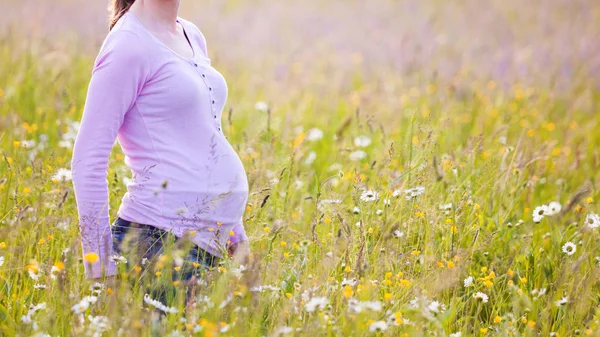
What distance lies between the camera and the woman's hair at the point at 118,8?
2.30 metres

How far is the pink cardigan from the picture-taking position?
6.36 feet

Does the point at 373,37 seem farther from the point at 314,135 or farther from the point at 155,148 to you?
the point at 155,148

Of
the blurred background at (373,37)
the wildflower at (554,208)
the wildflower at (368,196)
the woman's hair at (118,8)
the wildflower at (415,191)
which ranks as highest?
the woman's hair at (118,8)

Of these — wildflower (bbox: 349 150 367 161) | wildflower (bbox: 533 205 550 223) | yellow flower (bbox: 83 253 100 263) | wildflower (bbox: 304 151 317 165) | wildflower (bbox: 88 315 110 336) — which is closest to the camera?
wildflower (bbox: 88 315 110 336)

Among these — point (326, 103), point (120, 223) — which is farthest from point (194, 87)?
point (326, 103)

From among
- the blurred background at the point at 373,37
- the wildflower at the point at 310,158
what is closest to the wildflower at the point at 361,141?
the wildflower at the point at 310,158

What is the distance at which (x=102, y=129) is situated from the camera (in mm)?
1938

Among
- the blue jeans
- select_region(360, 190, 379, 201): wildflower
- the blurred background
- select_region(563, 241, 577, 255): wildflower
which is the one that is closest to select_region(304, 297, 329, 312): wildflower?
the blue jeans

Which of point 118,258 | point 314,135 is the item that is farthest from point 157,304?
point 314,135

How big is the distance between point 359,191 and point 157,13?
3.00 feet

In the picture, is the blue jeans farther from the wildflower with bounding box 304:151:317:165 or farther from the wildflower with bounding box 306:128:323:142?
the wildflower with bounding box 306:128:323:142

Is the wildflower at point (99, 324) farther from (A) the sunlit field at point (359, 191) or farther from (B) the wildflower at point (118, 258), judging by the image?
(B) the wildflower at point (118, 258)

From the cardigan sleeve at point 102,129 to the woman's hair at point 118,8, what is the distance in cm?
33

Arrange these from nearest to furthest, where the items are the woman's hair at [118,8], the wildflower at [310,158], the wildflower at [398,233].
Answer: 1. the woman's hair at [118,8]
2. the wildflower at [398,233]
3. the wildflower at [310,158]
